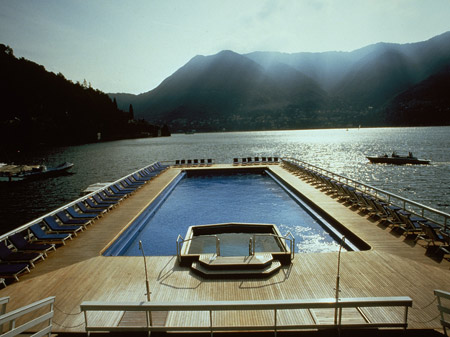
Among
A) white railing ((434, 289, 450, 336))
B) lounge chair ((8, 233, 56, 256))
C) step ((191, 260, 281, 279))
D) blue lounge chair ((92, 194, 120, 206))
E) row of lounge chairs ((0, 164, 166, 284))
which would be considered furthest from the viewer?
blue lounge chair ((92, 194, 120, 206))

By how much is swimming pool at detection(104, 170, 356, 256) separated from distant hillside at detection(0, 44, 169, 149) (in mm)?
119523

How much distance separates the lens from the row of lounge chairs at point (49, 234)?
8.89 metres

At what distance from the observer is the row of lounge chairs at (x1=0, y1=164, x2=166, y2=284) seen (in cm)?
889

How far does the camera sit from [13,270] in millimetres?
8258

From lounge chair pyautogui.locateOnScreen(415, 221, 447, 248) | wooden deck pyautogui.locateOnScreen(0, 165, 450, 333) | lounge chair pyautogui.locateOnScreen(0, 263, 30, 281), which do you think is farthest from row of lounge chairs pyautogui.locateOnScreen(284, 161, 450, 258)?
lounge chair pyautogui.locateOnScreen(0, 263, 30, 281)

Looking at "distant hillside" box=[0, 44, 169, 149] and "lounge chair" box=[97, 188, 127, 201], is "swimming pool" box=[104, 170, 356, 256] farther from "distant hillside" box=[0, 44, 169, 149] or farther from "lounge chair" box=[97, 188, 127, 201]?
"distant hillside" box=[0, 44, 169, 149]

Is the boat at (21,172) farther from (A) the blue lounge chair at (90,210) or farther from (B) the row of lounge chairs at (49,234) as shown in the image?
(A) the blue lounge chair at (90,210)

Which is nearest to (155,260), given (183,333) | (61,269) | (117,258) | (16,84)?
(117,258)

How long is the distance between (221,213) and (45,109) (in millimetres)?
157178

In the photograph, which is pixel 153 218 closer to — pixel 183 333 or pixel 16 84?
pixel 183 333

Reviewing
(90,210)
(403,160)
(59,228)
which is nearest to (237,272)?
(59,228)

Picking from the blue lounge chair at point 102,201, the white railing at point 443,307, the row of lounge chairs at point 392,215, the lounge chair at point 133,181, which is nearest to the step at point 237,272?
the white railing at point 443,307

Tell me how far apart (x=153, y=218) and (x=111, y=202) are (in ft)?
8.63

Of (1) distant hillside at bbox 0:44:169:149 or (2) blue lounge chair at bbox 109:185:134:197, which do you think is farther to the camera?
(1) distant hillside at bbox 0:44:169:149
